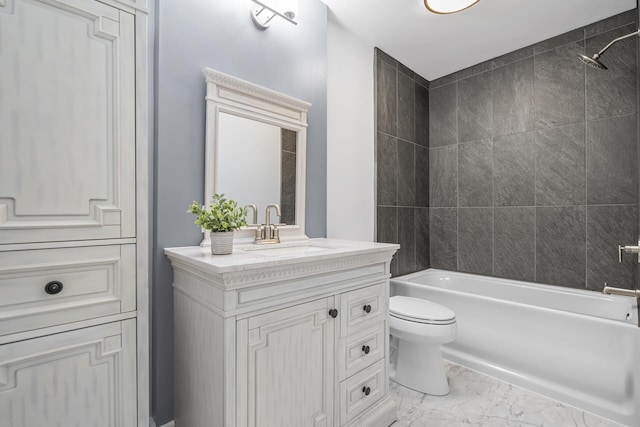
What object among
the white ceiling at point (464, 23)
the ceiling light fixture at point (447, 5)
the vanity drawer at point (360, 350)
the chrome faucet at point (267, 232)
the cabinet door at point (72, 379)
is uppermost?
the white ceiling at point (464, 23)

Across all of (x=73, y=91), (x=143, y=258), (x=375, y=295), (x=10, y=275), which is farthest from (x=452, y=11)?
(x=10, y=275)

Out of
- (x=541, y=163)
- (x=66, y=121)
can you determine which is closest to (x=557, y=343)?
(x=541, y=163)

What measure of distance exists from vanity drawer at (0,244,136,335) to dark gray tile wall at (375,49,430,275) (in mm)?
2014

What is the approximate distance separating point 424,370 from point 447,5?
7.56ft

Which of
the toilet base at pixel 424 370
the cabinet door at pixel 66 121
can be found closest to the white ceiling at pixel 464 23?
the cabinet door at pixel 66 121

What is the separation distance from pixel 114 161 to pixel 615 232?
10.3 feet

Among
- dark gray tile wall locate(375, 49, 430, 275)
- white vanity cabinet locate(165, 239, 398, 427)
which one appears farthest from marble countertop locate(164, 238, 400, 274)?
dark gray tile wall locate(375, 49, 430, 275)

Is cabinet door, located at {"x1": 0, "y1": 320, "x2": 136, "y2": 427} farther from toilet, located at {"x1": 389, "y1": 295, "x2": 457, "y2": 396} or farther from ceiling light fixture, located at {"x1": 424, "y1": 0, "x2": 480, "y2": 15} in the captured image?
ceiling light fixture, located at {"x1": 424, "y1": 0, "x2": 480, "y2": 15}

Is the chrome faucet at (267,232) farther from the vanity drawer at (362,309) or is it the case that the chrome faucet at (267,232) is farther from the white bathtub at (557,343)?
the white bathtub at (557,343)

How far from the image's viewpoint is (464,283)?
Result: 2988mm

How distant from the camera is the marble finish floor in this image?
1.64 m

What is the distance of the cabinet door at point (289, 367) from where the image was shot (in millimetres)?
1107

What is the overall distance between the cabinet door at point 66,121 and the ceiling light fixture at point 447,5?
1756 millimetres

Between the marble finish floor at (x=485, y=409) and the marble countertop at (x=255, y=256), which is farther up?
the marble countertop at (x=255, y=256)
